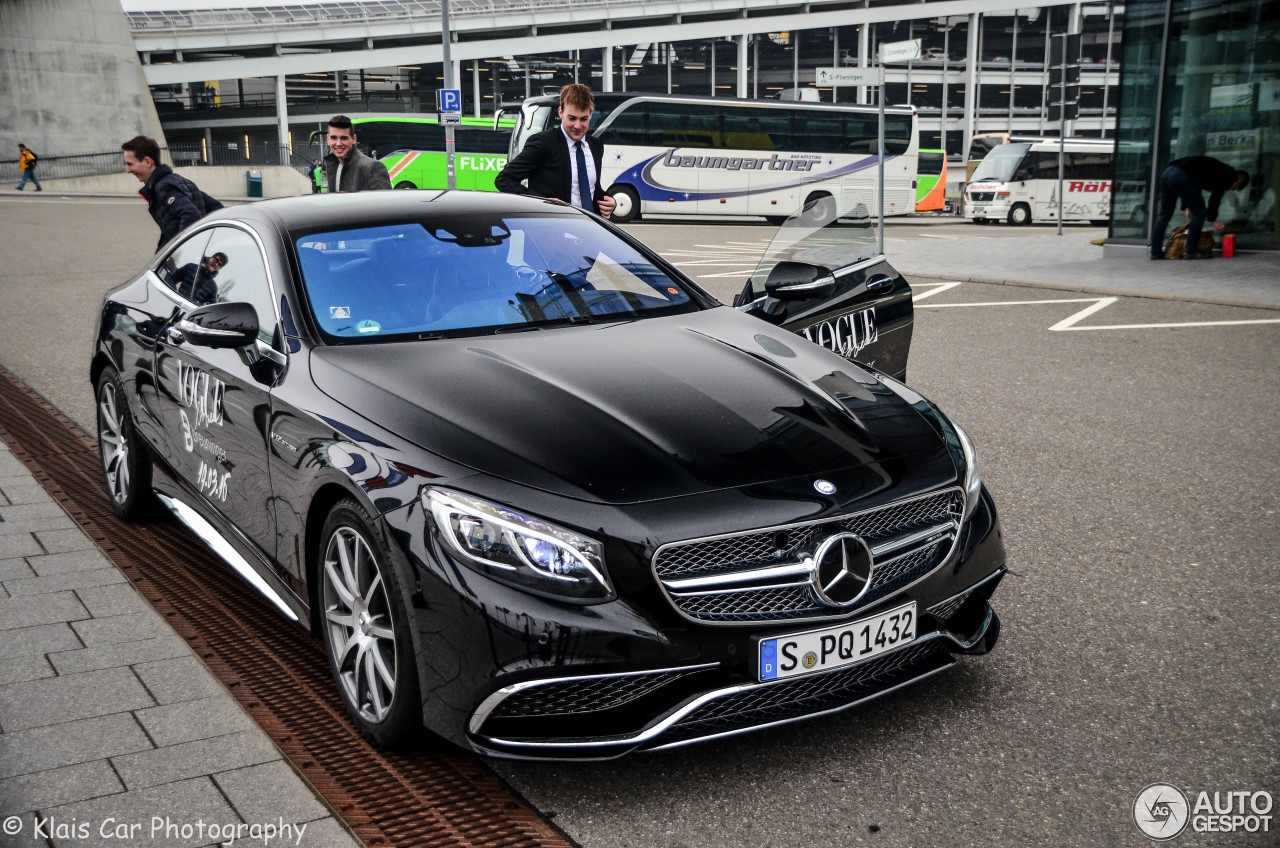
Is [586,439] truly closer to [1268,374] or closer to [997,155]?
[1268,374]

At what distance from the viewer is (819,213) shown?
5867 millimetres

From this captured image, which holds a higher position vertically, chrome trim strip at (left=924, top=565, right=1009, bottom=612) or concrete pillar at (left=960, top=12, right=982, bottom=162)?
concrete pillar at (left=960, top=12, right=982, bottom=162)

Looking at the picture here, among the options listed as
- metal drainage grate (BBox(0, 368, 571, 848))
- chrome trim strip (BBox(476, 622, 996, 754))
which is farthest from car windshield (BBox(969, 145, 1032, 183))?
A: chrome trim strip (BBox(476, 622, 996, 754))

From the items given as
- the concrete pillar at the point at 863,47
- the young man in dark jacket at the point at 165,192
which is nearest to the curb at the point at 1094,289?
the young man in dark jacket at the point at 165,192

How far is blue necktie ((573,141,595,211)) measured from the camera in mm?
7582

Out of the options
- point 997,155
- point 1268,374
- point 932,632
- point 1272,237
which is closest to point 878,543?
point 932,632

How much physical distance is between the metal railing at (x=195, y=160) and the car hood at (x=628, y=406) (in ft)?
147

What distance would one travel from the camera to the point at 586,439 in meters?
3.00

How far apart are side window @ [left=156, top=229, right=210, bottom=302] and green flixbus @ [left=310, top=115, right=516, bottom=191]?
3211 cm

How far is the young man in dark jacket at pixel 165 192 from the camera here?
7.81m

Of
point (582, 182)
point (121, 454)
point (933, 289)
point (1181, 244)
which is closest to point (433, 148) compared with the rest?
point (1181, 244)

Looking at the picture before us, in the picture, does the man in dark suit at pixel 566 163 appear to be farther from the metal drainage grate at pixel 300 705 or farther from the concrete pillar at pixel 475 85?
the concrete pillar at pixel 475 85

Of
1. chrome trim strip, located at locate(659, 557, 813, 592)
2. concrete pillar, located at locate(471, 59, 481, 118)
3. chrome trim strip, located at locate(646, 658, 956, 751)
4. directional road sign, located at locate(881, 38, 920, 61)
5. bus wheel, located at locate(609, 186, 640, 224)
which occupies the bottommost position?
bus wheel, located at locate(609, 186, 640, 224)

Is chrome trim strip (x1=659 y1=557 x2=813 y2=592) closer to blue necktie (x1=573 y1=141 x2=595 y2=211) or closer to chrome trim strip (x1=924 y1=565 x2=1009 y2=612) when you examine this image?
chrome trim strip (x1=924 y1=565 x2=1009 y2=612)
